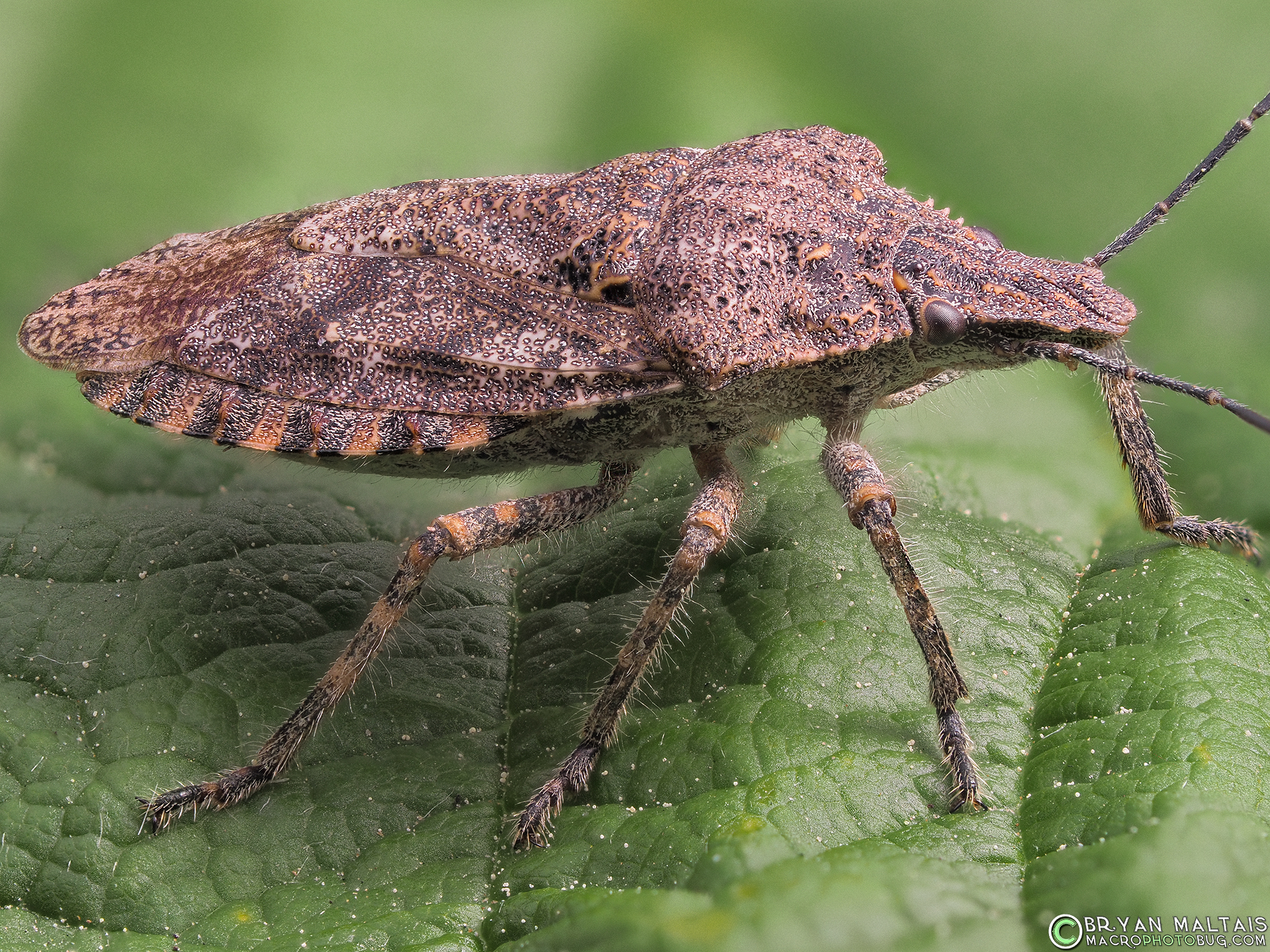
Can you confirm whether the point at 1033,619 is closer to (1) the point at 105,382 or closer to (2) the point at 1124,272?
(2) the point at 1124,272

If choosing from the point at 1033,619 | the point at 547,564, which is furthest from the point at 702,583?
the point at 1033,619

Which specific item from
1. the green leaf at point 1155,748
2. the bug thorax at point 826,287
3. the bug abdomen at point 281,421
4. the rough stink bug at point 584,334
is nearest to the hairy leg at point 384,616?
the rough stink bug at point 584,334

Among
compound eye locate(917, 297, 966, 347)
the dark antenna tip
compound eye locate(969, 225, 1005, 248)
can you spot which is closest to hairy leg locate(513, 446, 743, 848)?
compound eye locate(917, 297, 966, 347)

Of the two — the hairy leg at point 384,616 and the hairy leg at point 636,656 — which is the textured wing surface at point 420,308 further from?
the hairy leg at point 636,656

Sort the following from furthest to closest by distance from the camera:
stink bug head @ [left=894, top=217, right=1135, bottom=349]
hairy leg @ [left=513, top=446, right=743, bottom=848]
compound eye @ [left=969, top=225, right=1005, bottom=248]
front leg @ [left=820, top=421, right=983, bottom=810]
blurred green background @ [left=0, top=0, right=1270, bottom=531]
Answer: blurred green background @ [left=0, top=0, right=1270, bottom=531] < compound eye @ [left=969, top=225, right=1005, bottom=248] < stink bug head @ [left=894, top=217, right=1135, bottom=349] < hairy leg @ [left=513, top=446, right=743, bottom=848] < front leg @ [left=820, top=421, right=983, bottom=810]

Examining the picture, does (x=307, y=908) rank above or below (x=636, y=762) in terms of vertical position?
below

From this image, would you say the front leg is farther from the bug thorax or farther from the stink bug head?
the stink bug head
